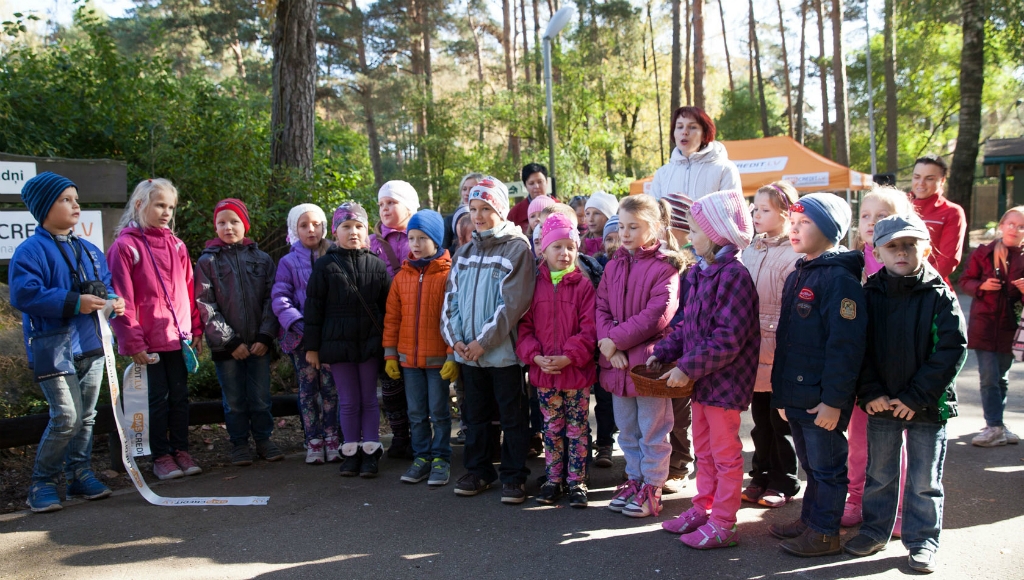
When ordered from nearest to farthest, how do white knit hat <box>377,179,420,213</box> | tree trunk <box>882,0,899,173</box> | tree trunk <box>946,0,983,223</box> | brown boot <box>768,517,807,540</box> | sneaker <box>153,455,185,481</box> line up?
brown boot <box>768,517,807,540</box> → sneaker <box>153,455,185,481</box> → white knit hat <box>377,179,420,213</box> → tree trunk <box>946,0,983,223</box> → tree trunk <box>882,0,899,173</box>

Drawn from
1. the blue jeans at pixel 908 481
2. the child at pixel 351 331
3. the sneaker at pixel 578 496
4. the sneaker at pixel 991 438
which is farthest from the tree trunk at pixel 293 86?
the sneaker at pixel 991 438

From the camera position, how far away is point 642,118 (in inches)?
1232

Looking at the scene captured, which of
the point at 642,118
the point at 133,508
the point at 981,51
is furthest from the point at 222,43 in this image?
the point at 133,508

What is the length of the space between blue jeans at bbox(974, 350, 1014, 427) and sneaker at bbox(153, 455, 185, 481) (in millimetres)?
5788

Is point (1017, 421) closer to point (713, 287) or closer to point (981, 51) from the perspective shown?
point (713, 287)

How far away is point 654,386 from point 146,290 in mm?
3475

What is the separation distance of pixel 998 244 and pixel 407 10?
26788 mm

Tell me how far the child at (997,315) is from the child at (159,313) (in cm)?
566

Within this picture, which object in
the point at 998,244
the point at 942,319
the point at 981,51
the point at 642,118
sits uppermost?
the point at 642,118

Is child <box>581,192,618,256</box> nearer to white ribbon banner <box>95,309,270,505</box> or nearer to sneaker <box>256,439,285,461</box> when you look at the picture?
sneaker <box>256,439,285,461</box>

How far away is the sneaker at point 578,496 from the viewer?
14.3 ft

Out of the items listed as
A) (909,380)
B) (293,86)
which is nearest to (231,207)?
(293,86)

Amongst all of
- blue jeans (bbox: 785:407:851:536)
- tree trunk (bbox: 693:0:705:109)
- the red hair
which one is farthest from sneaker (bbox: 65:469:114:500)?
tree trunk (bbox: 693:0:705:109)

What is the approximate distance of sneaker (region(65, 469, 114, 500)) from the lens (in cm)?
466
